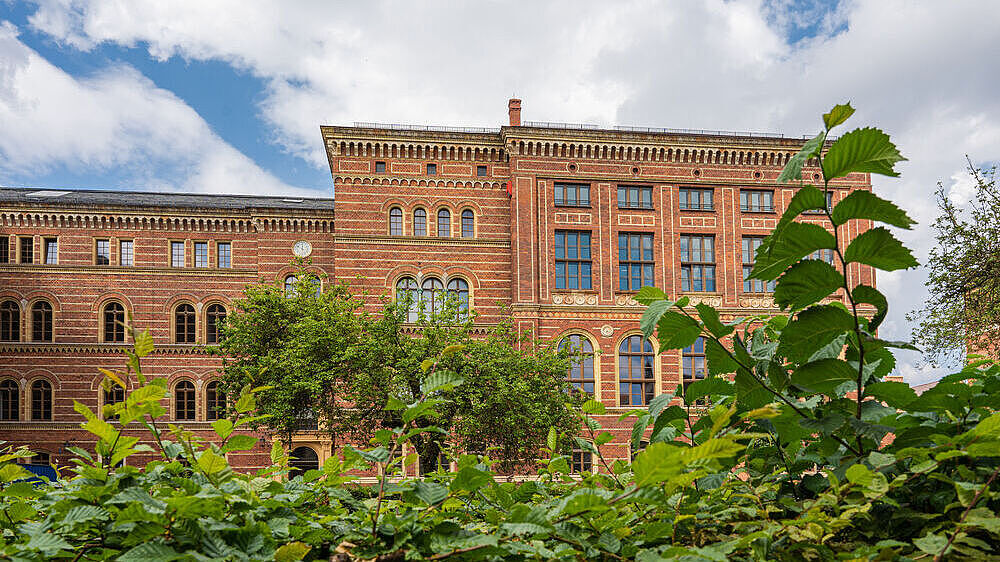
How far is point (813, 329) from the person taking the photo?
5.90 ft

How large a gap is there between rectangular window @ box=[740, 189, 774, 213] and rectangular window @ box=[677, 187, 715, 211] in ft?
5.22

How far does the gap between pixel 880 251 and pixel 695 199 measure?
1307 inches

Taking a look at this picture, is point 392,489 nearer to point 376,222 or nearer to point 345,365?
point 345,365

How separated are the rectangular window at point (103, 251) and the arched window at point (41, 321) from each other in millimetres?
3432

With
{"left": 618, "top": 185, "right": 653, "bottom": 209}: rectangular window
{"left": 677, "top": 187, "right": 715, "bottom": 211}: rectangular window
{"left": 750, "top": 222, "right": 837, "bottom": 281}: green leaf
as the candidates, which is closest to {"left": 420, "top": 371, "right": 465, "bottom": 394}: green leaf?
{"left": 750, "top": 222, "right": 837, "bottom": 281}: green leaf

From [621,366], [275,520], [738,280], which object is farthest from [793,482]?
[738,280]

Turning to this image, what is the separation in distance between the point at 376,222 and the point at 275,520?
3066 cm

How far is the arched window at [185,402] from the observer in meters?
34.0

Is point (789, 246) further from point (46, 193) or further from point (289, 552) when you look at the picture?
point (46, 193)

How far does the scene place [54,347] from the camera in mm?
33719

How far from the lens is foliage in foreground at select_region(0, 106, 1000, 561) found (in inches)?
61.6

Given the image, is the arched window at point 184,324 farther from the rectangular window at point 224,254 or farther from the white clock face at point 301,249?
the white clock face at point 301,249

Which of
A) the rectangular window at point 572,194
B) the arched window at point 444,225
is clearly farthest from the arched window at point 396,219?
the rectangular window at point 572,194

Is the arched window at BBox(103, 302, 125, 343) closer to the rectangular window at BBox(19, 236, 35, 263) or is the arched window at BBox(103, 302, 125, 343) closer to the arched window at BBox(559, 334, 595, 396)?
the rectangular window at BBox(19, 236, 35, 263)
